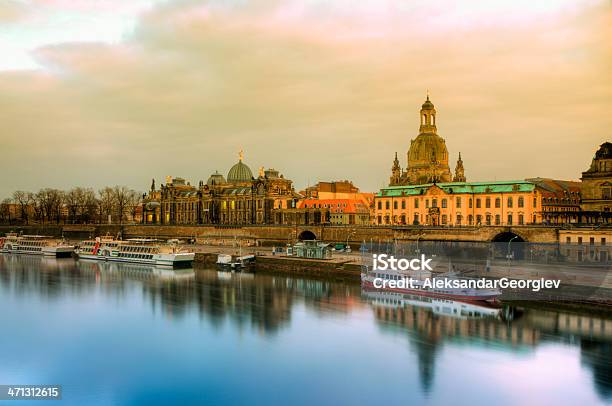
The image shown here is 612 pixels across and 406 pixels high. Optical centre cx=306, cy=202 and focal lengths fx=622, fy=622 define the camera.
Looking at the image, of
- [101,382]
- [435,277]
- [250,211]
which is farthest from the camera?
[250,211]

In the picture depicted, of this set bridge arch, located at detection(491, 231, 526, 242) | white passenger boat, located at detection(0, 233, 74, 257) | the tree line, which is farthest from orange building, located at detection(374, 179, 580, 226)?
the tree line

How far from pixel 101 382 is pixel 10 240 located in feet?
289

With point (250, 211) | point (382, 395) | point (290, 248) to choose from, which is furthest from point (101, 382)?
point (250, 211)

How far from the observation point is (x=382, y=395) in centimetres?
2767

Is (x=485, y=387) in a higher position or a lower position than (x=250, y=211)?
lower

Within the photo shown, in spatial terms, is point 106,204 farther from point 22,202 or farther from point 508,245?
point 508,245

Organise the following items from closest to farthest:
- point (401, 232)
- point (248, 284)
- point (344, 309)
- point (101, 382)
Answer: point (101, 382) → point (344, 309) → point (248, 284) → point (401, 232)

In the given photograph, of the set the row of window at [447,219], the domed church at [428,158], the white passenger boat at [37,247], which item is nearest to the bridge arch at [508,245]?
the row of window at [447,219]

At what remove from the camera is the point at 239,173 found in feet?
402

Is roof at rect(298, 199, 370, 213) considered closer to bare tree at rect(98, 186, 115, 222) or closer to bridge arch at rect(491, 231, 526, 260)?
bridge arch at rect(491, 231, 526, 260)

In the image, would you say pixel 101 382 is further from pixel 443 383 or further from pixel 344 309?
pixel 344 309

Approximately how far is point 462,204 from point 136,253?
138ft

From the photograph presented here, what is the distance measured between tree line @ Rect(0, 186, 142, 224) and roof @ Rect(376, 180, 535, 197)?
77.2m

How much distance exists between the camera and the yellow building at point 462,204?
7019 cm
